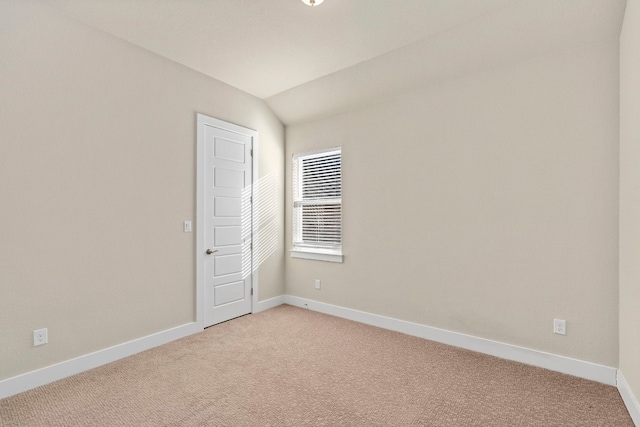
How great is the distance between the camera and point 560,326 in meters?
2.48

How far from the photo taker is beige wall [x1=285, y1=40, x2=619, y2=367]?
2.36 meters

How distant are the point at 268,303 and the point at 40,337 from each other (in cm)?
237

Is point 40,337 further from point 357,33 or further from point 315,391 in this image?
point 357,33

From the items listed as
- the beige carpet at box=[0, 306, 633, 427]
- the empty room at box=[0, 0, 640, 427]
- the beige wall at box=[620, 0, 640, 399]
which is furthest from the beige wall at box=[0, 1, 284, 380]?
the beige wall at box=[620, 0, 640, 399]

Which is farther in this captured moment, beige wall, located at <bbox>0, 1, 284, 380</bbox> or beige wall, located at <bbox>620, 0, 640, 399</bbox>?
beige wall, located at <bbox>0, 1, 284, 380</bbox>

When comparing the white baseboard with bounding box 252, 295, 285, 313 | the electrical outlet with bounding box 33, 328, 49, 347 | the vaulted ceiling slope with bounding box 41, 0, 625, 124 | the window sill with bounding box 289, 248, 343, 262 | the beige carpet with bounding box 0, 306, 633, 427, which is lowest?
the beige carpet with bounding box 0, 306, 633, 427

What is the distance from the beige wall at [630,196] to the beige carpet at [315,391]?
0.39 m

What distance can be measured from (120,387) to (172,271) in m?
1.13

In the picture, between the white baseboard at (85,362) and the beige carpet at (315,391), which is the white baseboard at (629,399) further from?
the white baseboard at (85,362)

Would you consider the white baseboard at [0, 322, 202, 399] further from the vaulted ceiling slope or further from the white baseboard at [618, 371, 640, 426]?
the white baseboard at [618, 371, 640, 426]

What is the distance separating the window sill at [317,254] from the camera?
3918mm

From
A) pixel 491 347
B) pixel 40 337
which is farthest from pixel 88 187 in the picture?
pixel 491 347

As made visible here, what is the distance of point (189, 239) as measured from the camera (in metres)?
3.29

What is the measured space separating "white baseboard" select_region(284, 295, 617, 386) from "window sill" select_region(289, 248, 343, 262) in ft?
1.99
